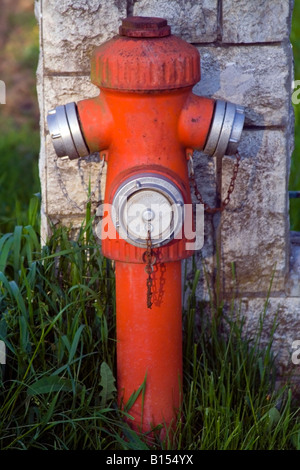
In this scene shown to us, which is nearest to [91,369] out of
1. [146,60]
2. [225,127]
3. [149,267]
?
[149,267]

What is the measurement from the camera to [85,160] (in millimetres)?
2730

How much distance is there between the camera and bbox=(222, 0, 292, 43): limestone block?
2.60 meters

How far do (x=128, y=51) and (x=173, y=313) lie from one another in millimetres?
805

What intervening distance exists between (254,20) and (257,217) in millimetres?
663

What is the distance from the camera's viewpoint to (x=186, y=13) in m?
2.59

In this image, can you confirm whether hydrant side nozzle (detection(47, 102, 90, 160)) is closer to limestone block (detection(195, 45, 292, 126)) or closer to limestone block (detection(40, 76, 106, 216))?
limestone block (detection(40, 76, 106, 216))

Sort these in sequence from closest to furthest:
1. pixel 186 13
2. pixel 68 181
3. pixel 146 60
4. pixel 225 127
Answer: pixel 146 60 < pixel 225 127 < pixel 186 13 < pixel 68 181

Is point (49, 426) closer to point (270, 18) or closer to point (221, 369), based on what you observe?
point (221, 369)

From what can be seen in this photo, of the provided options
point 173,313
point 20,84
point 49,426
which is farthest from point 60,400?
point 20,84

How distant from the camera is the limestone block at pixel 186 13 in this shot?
259cm

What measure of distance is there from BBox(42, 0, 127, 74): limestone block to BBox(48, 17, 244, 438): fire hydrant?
25cm

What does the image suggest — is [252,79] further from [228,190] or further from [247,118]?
[228,190]

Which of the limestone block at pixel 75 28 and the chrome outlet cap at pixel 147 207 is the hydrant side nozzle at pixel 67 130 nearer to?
the chrome outlet cap at pixel 147 207
